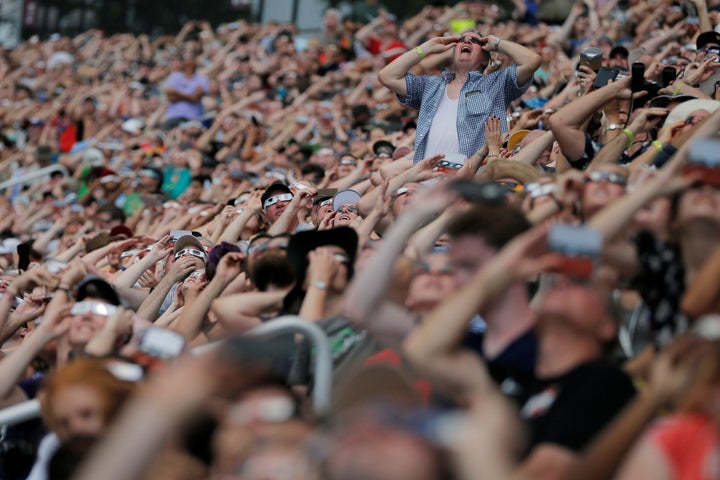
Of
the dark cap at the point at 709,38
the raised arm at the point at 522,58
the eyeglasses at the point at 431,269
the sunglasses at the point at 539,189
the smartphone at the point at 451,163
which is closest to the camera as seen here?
the eyeglasses at the point at 431,269

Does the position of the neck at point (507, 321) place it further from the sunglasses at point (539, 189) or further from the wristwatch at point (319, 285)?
the wristwatch at point (319, 285)

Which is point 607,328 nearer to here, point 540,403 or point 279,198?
point 540,403

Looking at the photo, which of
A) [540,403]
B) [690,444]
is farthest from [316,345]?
[690,444]

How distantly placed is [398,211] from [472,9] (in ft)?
39.0

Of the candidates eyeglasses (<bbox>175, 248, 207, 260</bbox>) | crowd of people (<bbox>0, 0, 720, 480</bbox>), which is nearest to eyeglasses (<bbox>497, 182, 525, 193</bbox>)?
crowd of people (<bbox>0, 0, 720, 480</bbox>)

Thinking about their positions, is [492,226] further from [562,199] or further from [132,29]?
[132,29]

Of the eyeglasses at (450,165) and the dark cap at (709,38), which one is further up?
the dark cap at (709,38)

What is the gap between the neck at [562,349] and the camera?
11.7 feet

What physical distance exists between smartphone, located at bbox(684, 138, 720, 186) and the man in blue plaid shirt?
158 inches

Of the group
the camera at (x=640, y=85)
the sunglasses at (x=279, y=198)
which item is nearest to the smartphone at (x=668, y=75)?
the camera at (x=640, y=85)

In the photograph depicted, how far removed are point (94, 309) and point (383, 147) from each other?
Result: 240 inches

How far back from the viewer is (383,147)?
1098 cm

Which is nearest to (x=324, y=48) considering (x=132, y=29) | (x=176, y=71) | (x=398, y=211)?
(x=176, y=71)

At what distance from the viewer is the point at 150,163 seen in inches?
622
